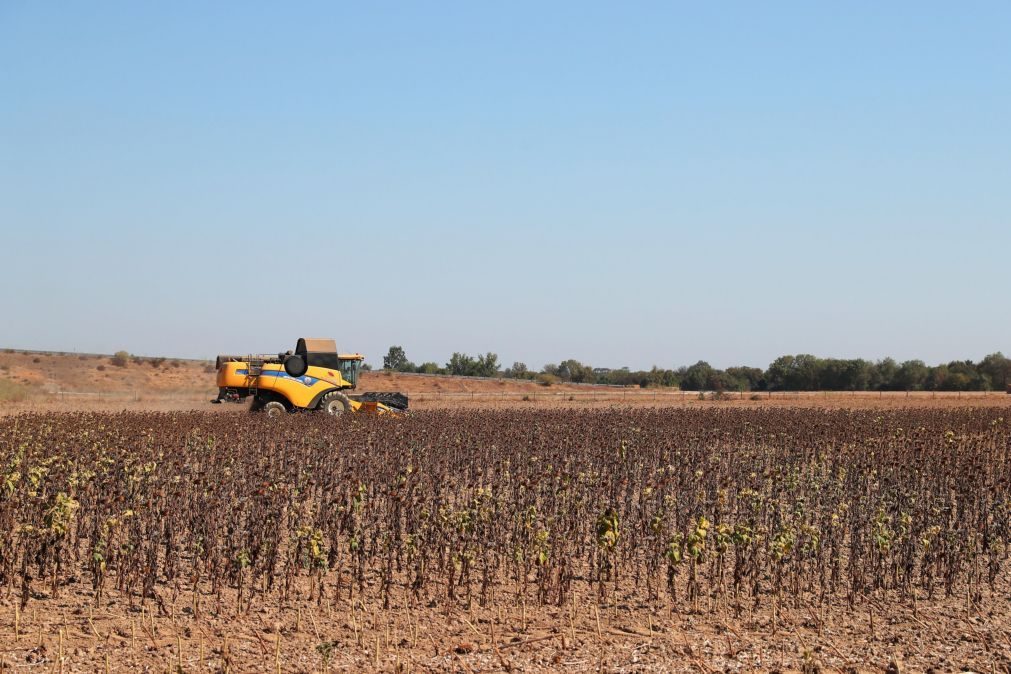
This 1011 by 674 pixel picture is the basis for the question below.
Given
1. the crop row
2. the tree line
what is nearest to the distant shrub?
the tree line

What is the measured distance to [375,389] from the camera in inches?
2594

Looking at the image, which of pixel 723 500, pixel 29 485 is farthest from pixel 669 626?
pixel 29 485

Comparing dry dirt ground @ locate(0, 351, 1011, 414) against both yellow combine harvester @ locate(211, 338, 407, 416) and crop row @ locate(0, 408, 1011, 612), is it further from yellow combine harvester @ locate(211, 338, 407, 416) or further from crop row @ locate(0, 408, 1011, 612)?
crop row @ locate(0, 408, 1011, 612)

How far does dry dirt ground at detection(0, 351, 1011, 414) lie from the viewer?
47031 mm

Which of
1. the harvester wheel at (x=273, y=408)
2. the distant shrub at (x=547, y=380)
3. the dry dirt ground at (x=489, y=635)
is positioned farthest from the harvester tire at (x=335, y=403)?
the distant shrub at (x=547, y=380)

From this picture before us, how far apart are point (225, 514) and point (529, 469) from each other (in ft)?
22.2

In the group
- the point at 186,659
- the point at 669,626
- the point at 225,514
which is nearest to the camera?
the point at 186,659

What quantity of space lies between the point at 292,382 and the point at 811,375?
6398 cm

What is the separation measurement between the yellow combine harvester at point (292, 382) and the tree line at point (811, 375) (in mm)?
49364

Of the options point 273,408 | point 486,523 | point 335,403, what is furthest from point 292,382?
point 486,523

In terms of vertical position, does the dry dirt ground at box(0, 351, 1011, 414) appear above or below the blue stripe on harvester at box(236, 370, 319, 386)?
below

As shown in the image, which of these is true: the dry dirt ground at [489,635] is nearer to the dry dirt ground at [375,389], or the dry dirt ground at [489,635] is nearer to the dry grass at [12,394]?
the dry dirt ground at [375,389]

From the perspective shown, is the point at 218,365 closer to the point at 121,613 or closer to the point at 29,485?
the point at 29,485

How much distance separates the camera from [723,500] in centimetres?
1183
